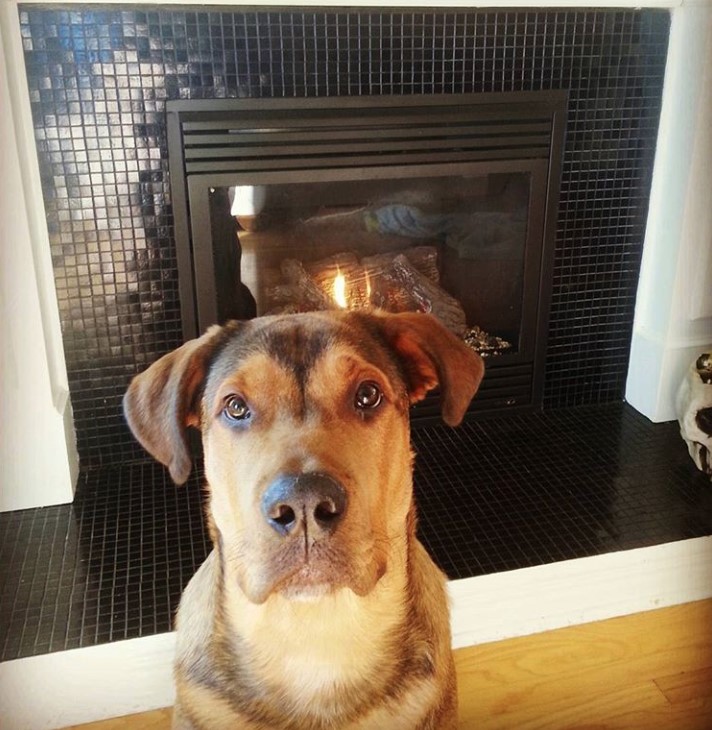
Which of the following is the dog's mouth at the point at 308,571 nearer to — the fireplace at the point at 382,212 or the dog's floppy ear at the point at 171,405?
the dog's floppy ear at the point at 171,405

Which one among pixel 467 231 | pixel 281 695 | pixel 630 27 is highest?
pixel 630 27

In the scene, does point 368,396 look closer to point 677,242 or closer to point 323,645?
point 323,645

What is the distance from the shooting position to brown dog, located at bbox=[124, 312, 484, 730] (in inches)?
27.8

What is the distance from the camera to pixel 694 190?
114cm

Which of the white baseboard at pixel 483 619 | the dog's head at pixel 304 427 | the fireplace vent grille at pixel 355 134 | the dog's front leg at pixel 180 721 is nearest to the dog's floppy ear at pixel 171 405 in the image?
the dog's head at pixel 304 427

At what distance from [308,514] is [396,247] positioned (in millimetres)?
812

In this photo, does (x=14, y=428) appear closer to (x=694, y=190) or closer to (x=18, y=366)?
(x=18, y=366)

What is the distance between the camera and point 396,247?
4.64ft

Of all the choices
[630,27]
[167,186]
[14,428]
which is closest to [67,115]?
[167,186]

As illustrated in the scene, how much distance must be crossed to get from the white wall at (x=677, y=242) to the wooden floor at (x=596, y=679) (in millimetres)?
452

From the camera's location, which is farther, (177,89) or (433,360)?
(177,89)

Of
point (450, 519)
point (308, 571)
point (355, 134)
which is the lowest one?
point (450, 519)

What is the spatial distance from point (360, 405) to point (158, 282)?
1.91 feet

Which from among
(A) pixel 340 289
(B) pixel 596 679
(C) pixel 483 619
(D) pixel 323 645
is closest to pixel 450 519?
(C) pixel 483 619
